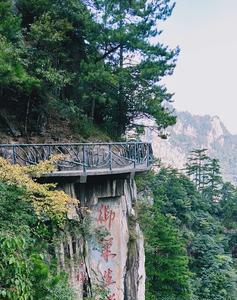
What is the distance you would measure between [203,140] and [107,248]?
156m

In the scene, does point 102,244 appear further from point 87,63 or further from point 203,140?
point 203,140

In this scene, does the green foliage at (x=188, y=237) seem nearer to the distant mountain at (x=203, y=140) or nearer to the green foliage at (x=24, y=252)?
the green foliage at (x=24, y=252)

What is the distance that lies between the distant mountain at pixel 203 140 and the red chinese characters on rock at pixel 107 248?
126389mm

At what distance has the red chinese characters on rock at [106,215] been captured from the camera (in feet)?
33.2

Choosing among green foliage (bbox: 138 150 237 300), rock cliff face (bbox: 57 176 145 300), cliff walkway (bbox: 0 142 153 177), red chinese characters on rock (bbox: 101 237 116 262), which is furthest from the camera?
green foliage (bbox: 138 150 237 300)

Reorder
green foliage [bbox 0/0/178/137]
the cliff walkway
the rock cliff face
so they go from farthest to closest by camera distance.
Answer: green foliage [bbox 0/0/178/137]
the rock cliff face
the cliff walkway

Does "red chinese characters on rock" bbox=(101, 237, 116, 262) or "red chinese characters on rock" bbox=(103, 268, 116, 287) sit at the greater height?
"red chinese characters on rock" bbox=(101, 237, 116, 262)

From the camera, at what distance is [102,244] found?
999cm

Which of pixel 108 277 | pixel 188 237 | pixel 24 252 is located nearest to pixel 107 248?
pixel 108 277

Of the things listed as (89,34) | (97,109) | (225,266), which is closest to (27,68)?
(89,34)

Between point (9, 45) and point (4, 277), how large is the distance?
6.88m

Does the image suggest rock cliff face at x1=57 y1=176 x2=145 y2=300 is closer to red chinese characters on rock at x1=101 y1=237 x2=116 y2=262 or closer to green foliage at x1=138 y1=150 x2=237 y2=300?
red chinese characters on rock at x1=101 y1=237 x2=116 y2=262

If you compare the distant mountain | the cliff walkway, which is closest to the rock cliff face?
the cliff walkway

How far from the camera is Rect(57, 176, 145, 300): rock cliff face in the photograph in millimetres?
9047
